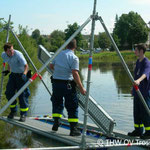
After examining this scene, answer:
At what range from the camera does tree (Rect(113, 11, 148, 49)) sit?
80562 mm

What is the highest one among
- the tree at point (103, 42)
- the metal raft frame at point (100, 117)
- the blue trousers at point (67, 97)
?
the tree at point (103, 42)

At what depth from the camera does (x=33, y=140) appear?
8008mm

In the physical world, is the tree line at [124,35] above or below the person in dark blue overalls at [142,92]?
above

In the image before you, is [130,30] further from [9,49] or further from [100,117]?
[100,117]

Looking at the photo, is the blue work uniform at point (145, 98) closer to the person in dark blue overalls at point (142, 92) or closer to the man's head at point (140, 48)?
the person in dark blue overalls at point (142, 92)

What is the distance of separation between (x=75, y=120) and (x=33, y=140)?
Result: 2362 millimetres

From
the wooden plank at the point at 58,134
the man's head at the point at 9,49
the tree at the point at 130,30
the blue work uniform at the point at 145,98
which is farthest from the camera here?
the tree at the point at 130,30

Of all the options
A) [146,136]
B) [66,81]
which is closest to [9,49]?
[66,81]

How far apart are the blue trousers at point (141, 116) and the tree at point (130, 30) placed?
7634 centimetres

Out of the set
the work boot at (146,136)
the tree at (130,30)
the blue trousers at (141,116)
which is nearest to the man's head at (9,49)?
the blue trousers at (141,116)

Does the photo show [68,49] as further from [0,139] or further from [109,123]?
[0,139]

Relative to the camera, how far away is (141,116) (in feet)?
20.1

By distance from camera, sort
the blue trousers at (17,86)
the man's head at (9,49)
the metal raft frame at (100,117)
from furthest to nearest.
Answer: the blue trousers at (17,86)
the man's head at (9,49)
the metal raft frame at (100,117)

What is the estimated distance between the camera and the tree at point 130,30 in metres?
80.6
